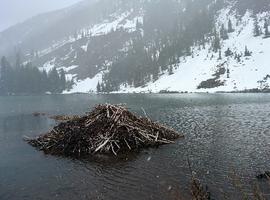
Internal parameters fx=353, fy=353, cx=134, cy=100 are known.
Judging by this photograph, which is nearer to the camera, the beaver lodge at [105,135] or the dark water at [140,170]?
the dark water at [140,170]

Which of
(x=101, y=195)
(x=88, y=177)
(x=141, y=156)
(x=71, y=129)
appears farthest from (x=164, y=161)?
(x=71, y=129)

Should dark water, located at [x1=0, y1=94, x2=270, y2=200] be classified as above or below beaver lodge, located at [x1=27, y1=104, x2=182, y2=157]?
below

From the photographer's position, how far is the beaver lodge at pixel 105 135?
129ft

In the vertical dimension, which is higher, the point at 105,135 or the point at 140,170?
the point at 105,135

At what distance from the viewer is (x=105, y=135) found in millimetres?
40000

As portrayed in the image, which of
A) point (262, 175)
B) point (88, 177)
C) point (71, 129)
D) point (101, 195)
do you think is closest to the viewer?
point (101, 195)

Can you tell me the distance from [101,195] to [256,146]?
69.8 ft

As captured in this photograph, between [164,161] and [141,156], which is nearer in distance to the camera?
[164,161]

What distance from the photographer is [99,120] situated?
42312 mm

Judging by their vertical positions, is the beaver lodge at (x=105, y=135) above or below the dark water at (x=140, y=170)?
above

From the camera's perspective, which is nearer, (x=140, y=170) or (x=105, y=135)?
(x=140, y=170)

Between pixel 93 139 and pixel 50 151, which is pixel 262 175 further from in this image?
pixel 50 151

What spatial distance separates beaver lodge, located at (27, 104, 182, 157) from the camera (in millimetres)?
39312

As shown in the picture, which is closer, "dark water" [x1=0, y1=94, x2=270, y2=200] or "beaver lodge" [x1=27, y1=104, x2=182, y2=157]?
"dark water" [x1=0, y1=94, x2=270, y2=200]
